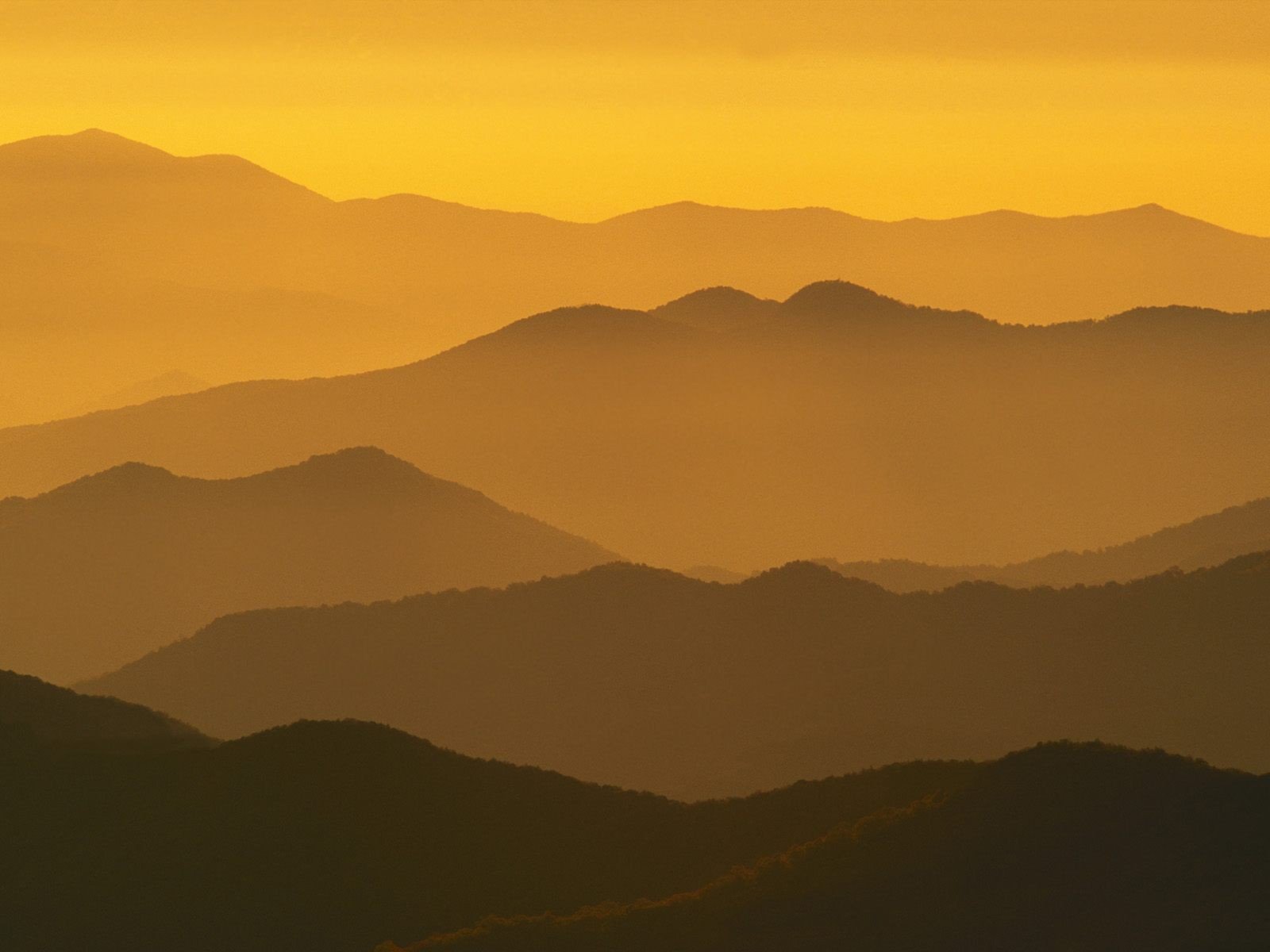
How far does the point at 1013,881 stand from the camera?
72.9 metres

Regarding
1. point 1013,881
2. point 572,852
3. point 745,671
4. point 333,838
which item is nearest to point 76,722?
point 333,838

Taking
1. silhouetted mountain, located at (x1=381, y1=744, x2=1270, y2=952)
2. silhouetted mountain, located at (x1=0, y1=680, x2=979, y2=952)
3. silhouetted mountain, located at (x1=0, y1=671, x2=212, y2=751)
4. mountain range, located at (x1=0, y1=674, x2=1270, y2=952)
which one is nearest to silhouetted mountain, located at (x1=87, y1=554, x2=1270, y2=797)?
silhouetted mountain, located at (x1=0, y1=671, x2=212, y2=751)

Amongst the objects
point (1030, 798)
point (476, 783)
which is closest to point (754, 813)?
point (476, 783)

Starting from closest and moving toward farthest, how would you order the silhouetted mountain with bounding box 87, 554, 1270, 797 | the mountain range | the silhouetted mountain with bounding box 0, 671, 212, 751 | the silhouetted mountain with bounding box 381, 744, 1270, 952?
the silhouetted mountain with bounding box 381, 744, 1270, 952
the mountain range
the silhouetted mountain with bounding box 0, 671, 212, 751
the silhouetted mountain with bounding box 87, 554, 1270, 797

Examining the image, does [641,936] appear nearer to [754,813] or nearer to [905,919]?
[905,919]

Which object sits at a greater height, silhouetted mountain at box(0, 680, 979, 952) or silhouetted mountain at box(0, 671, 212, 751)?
silhouetted mountain at box(0, 671, 212, 751)

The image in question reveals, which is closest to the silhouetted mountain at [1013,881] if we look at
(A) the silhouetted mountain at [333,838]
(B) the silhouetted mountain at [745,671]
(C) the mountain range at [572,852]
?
(C) the mountain range at [572,852]

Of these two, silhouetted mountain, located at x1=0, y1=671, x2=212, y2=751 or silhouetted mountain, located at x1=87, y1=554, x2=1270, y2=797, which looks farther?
silhouetted mountain, located at x1=87, y1=554, x2=1270, y2=797

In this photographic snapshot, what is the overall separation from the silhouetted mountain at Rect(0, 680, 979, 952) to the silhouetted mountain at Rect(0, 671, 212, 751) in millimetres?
2239

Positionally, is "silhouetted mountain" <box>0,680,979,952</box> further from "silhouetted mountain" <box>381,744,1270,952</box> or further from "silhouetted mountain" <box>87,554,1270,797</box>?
"silhouetted mountain" <box>87,554,1270,797</box>

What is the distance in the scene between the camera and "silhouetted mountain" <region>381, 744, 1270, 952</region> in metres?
68.2

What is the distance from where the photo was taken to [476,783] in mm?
100062

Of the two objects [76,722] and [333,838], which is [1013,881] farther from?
[76,722]

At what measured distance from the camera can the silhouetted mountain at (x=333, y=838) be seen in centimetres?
8869
